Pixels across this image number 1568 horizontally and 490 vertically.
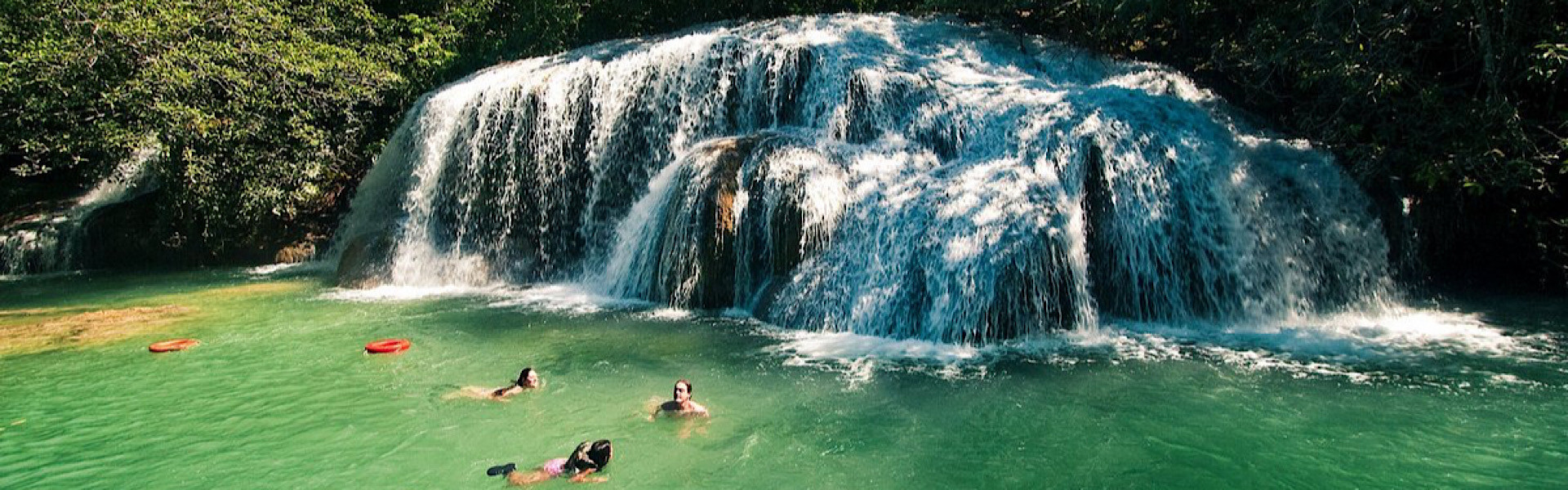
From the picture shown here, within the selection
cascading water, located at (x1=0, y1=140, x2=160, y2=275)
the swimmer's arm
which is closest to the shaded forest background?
cascading water, located at (x1=0, y1=140, x2=160, y2=275)

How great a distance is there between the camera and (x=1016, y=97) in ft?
37.4

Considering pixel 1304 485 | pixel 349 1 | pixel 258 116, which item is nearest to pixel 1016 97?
pixel 1304 485

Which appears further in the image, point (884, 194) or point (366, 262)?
point (366, 262)

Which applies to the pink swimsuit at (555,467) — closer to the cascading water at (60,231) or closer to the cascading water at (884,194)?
the cascading water at (884,194)

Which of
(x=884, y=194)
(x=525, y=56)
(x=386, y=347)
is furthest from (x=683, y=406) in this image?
(x=525, y=56)

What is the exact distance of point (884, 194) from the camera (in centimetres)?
999

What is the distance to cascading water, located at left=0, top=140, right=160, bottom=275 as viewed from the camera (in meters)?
16.6

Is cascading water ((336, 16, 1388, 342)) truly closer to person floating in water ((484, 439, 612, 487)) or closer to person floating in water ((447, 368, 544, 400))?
person floating in water ((447, 368, 544, 400))

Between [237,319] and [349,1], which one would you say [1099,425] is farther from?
[349,1]

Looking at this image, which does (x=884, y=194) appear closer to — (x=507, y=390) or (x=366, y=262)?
(x=507, y=390)

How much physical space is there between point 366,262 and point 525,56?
771 cm

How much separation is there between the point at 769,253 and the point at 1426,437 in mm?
6236

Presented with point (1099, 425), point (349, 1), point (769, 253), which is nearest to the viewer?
point (1099, 425)

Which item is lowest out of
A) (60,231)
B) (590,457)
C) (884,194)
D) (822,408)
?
(590,457)
